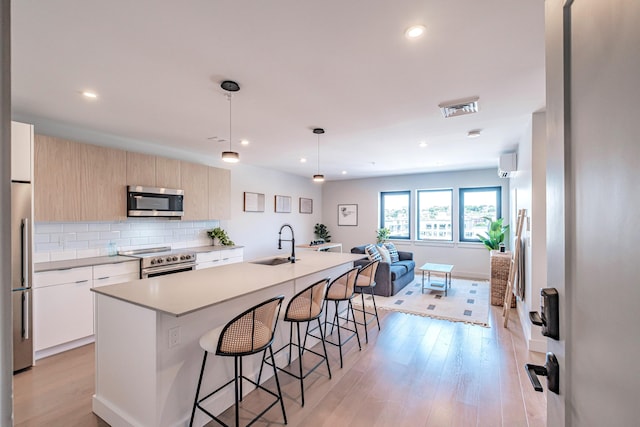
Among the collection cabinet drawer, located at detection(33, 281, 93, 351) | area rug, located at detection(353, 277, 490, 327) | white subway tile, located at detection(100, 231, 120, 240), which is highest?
white subway tile, located at detection(100, 231, 120, 240)

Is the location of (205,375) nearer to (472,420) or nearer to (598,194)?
(472,420)

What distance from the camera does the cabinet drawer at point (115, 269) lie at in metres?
3.44

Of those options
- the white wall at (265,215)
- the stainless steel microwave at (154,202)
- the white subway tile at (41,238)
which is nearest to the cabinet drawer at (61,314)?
the white subway tile at (41,238)

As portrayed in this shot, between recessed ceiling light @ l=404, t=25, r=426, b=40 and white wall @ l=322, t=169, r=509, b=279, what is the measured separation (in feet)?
19.3

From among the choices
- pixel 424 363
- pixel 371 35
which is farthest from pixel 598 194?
pixel 424 363

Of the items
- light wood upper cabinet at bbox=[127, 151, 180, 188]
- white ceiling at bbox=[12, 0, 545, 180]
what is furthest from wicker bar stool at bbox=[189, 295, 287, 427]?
light wood upper cabinet at bbox=[127, 151, 180, 188]

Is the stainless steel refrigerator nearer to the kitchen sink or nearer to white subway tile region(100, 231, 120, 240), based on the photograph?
white subway tile region(100, 231, 120, 240)

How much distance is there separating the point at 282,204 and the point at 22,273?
4.99 meters

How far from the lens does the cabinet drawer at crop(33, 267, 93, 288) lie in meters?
2.99

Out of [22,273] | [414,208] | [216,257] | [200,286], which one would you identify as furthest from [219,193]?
[414,208]

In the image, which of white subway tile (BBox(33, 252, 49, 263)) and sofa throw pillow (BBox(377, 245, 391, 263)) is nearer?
white subway tile (BBox(33, 252, 49, 263))

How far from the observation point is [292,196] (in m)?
7.77

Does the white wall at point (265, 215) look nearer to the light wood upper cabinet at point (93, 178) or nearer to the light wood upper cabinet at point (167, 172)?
the light wood upper cabinet at point (93, 178)

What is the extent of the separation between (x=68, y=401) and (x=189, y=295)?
150 cm
